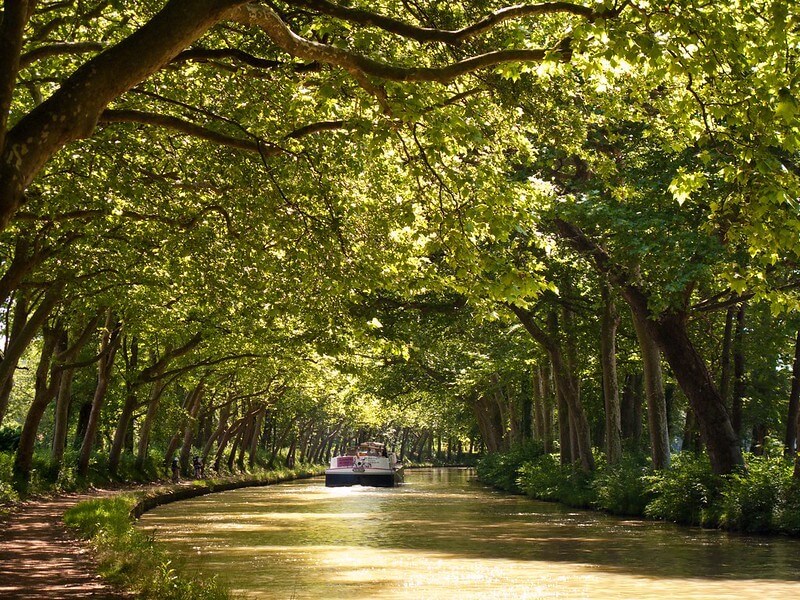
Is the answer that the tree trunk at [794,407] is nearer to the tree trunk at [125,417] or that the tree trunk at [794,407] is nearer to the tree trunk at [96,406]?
the tree trunk at [96,406]

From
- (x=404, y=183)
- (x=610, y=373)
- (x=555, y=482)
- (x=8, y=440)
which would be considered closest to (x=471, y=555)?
(x=404, y=183)

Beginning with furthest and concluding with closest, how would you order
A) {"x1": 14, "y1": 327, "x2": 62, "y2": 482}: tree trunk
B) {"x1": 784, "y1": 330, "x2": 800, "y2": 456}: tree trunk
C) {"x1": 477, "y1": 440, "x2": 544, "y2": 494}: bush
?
{"x1": 477, "y1": 440, "x2": 544, "y2": 494}: bush → {"x1": 14, "y1": 327, "x2": 62, "y2": 482}: tree trunk → {"x1": 784, "y1": 330, "x2": 800, "y2": 456}: tree trunk

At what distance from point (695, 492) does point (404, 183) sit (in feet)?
46.8

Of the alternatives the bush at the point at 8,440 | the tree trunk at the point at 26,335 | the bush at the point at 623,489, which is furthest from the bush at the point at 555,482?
the bush at the point at 8,440

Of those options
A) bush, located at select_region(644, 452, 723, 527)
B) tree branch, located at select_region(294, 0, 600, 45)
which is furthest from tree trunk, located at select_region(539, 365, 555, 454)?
tree branch, located at select_region(294, 0, 600, 45)

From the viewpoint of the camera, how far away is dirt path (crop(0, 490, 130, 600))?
10.4 m

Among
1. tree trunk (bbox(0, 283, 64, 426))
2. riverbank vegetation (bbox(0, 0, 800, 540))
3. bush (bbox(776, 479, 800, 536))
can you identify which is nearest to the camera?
riverbank vegetation (bbox(0, 0, 800, 540))

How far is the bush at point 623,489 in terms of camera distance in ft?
88.7

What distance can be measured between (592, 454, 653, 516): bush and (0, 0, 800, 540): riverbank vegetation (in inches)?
7.9

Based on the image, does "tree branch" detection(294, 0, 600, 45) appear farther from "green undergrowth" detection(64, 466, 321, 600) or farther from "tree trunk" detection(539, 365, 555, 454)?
"tree trunk" detection(539, 365, 555, 454)

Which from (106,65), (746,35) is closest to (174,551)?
(106,65)

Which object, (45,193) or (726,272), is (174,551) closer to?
(45,193)

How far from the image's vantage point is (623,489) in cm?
2777

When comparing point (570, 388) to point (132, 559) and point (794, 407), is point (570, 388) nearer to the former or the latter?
point (794, 407)
